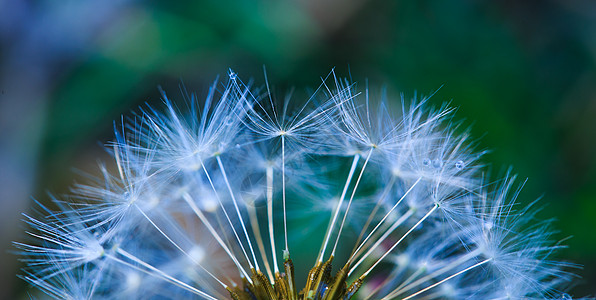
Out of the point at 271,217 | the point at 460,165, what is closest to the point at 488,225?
the point at 460,165

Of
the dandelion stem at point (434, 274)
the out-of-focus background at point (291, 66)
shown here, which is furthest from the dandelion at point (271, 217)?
the out-of-focus background at point (291, 66)

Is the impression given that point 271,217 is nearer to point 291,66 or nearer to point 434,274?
point 434,274

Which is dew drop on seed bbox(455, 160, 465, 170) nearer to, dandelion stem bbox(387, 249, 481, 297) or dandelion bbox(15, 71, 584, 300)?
dandelion bbox(15, 71, 584, 300)

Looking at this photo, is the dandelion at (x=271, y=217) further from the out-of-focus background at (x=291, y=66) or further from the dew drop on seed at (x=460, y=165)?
the out-of-focus background at (x=291, y=66)

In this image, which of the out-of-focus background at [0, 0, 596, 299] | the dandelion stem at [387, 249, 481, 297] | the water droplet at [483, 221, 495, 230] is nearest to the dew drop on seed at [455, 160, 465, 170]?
the water droplet at [483, 221, 495, 230]

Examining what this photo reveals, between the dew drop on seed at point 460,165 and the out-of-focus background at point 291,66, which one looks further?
the out-of-focus background at point 291,66
